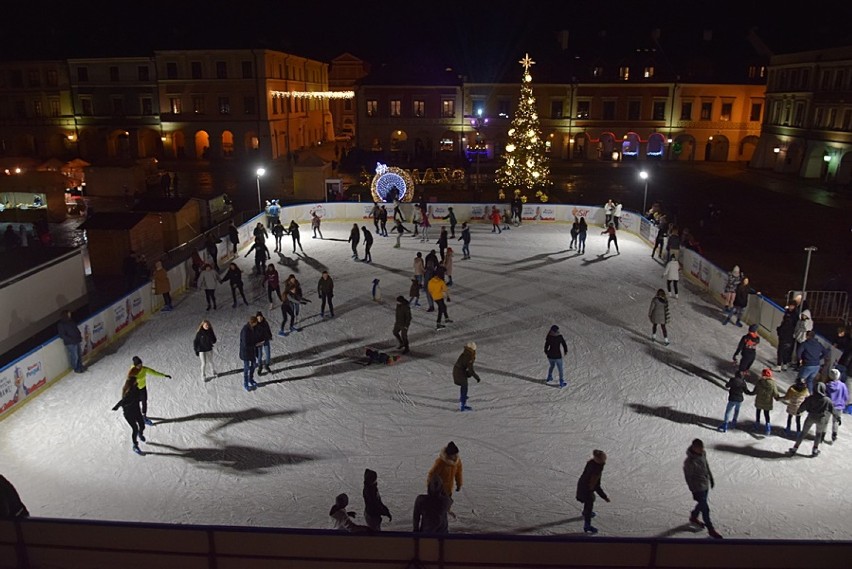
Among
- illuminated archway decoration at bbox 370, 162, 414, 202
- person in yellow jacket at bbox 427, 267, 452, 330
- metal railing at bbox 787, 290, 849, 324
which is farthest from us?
illuminated archway decoration at bbox 370, 162, 414, 202

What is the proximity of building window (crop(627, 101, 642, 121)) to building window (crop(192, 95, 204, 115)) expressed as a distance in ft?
109

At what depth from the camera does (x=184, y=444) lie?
11234mm

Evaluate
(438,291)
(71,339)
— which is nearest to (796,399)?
(438,291)

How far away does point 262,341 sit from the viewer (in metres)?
13.2

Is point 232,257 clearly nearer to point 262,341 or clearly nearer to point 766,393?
point 262,341

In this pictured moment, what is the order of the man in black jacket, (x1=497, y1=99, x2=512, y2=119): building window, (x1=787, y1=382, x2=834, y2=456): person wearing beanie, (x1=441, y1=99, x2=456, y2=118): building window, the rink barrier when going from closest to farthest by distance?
the rink barrier
(x1=787, y1=382, x2=834, y2=456): person wearing beanie
the man in black jacket
(x1=497, y1=99, x2=512, y2=119): building window
(x1=441, y1=99, x2=456, y2=118): building window

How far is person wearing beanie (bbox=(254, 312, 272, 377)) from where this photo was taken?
42.5 feet

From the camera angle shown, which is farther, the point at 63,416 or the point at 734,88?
the point at 734,88

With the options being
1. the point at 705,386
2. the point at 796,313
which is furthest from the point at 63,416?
the point at 796,313

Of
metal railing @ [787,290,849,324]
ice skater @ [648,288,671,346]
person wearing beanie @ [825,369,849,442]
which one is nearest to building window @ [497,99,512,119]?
metal railing @ [787,290,849,324]

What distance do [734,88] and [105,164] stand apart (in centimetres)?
4514

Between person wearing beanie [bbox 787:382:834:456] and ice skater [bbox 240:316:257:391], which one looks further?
ice skater [bbox 240:316:257:391]

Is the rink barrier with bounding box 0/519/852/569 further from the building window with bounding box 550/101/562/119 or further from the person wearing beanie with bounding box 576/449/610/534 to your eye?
the building window with bounding box 550/101/562/119

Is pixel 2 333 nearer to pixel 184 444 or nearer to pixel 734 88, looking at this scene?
pixel 184 444
